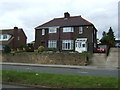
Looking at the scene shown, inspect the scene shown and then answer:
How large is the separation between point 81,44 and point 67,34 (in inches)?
159

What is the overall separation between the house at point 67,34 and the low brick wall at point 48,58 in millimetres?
8584

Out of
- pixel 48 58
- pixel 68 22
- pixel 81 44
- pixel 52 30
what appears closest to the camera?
pixel 48 58

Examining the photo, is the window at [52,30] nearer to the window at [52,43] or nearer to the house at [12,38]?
the window at [52,43]

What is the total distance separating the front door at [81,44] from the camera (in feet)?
112

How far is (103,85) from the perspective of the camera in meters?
7.75

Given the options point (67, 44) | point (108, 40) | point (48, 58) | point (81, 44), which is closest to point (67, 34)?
point (67, 44)

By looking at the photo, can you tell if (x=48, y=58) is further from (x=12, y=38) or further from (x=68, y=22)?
(x=12, y=38)

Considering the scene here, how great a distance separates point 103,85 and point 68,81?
1.89 metres

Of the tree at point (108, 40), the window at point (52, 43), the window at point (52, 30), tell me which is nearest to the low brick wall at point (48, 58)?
the window at point (52, 43)

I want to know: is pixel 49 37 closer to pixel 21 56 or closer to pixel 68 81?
pixel 21 56

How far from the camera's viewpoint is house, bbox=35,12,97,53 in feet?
112

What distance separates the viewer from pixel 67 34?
36.1 metres

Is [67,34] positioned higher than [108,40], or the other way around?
[67,34]

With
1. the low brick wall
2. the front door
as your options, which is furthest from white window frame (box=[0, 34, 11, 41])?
the front door
